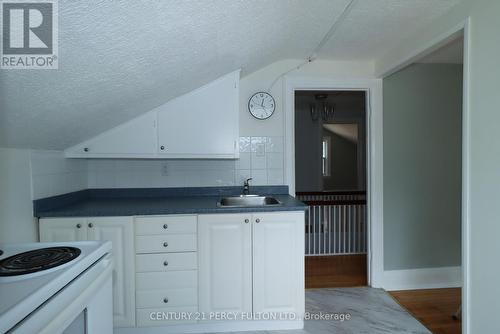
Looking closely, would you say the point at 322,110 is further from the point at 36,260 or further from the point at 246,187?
the point at 36,260

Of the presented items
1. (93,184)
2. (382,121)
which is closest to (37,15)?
(93,184)

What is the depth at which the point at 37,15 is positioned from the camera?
2.76 ft

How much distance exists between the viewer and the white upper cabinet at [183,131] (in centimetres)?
215

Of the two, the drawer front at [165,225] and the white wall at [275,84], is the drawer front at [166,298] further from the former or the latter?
the white wall at [275,84]

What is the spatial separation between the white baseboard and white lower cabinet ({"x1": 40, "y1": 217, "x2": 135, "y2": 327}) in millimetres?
2359

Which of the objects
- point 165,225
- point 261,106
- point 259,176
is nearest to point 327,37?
point 261,106

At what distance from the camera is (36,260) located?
1.03 m

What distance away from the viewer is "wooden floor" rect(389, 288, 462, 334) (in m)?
2.08

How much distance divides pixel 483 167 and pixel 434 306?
157 cm

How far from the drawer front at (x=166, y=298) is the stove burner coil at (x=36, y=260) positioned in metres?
0.93

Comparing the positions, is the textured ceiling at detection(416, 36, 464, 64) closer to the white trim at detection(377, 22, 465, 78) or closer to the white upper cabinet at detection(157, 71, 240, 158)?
the white trim at detection(377, 22, 465, 78)

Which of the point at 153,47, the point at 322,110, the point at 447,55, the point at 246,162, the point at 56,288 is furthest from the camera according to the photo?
the point at 322,110

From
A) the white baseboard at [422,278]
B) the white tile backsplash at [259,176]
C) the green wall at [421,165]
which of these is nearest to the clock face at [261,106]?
the white tile backsplash at [259,176]

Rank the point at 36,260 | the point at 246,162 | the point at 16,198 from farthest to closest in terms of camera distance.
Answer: the point at 246,162
the point at 16,198
the point at 36,260
